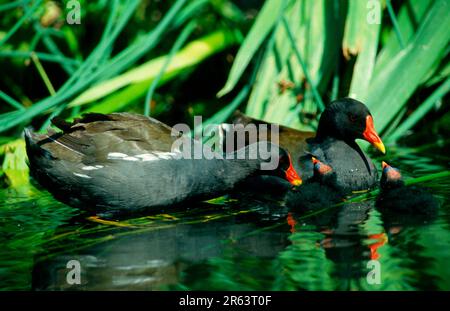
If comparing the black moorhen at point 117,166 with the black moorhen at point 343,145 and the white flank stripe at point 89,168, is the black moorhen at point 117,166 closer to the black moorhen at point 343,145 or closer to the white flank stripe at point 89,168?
the white flank stripe at point 89,168

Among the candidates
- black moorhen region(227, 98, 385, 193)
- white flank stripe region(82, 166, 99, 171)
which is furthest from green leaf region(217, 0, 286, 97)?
white flank stripe region(82, 166, 99, 171)

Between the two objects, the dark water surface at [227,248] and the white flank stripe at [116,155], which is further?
the white flank stripe at [116,155]

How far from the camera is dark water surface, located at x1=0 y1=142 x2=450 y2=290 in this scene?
3166 mm

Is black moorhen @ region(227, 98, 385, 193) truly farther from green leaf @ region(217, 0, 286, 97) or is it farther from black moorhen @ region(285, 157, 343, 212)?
green leaf @ region(217, 0, 286, 97)

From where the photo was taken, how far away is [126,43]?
7.44 m

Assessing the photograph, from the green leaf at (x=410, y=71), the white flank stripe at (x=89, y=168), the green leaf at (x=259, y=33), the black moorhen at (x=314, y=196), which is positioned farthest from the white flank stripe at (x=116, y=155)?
the green leaf at (x=410, y=71)

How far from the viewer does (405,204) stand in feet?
13.5

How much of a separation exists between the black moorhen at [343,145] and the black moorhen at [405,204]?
0.57 metres

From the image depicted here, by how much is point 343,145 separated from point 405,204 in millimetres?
1188

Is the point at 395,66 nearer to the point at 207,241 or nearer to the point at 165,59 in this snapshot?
the point at 165,59

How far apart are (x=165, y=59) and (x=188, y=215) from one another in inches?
89.5

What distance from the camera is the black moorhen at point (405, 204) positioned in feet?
13.3

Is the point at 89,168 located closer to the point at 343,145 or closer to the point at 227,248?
the point at 227,248

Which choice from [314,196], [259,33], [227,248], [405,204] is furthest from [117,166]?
[259,33]
